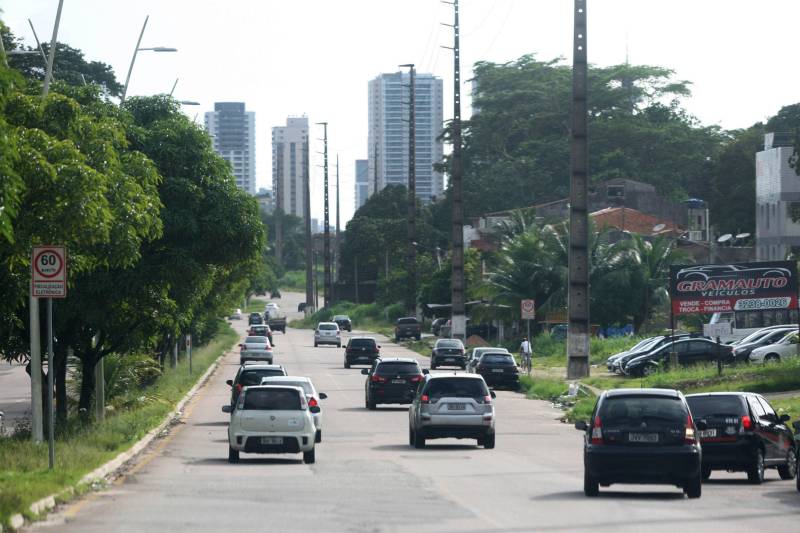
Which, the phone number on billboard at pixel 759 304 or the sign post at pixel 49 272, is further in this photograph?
the phone number on billboard at pixel 759 304

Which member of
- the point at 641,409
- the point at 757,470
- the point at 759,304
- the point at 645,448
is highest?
the point at 759,304

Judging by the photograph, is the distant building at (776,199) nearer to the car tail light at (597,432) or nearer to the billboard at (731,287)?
the billboard at (731,287)

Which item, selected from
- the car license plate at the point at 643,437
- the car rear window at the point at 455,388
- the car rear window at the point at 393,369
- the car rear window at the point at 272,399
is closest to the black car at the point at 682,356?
the car rear window at the point at 393,369

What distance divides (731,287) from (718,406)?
28.9 metres

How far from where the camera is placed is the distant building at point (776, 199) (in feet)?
270

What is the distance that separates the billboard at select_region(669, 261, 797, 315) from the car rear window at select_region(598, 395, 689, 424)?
3166cm

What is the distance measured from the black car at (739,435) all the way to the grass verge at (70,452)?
31.9 ft

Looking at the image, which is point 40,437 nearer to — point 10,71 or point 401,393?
point 10,71

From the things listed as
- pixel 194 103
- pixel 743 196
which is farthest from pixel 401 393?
pixel 743 196

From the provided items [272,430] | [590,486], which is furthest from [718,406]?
[272,430]

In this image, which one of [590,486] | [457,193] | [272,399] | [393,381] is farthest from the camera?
[457,193]

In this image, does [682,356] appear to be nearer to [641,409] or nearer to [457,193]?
[457,193]

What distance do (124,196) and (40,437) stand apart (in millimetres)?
4230

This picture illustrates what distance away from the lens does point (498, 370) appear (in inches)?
2046
